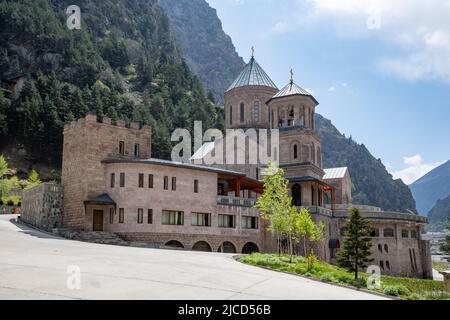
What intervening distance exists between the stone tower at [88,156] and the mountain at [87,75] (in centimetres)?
4070

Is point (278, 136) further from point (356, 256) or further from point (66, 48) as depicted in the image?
point (66, 48)

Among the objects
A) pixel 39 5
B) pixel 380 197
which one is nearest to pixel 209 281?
pixel 39 5

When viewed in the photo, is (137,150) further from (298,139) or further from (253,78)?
(253,78)

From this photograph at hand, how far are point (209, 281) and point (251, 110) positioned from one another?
4787 centimetres

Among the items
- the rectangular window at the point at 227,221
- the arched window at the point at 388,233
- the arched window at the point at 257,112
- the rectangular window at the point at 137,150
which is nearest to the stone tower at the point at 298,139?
the arched window at the point at 257,112

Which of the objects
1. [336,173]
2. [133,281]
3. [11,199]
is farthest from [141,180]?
[336,173]

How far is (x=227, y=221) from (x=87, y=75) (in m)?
76.1

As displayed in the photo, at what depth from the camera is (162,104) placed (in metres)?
109

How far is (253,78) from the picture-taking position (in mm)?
65000

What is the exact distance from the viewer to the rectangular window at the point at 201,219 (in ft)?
137

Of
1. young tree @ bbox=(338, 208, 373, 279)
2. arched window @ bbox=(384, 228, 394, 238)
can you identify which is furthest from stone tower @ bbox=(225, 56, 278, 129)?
young tree @ bbox=(338, 208, 373, 279)

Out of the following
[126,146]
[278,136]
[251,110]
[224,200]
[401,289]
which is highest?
[251,110]

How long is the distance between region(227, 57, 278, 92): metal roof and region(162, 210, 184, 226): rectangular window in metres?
28.0

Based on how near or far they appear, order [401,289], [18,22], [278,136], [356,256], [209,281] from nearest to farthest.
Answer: [209,281], [401,289], [356,256], [278,136], [18,22]
